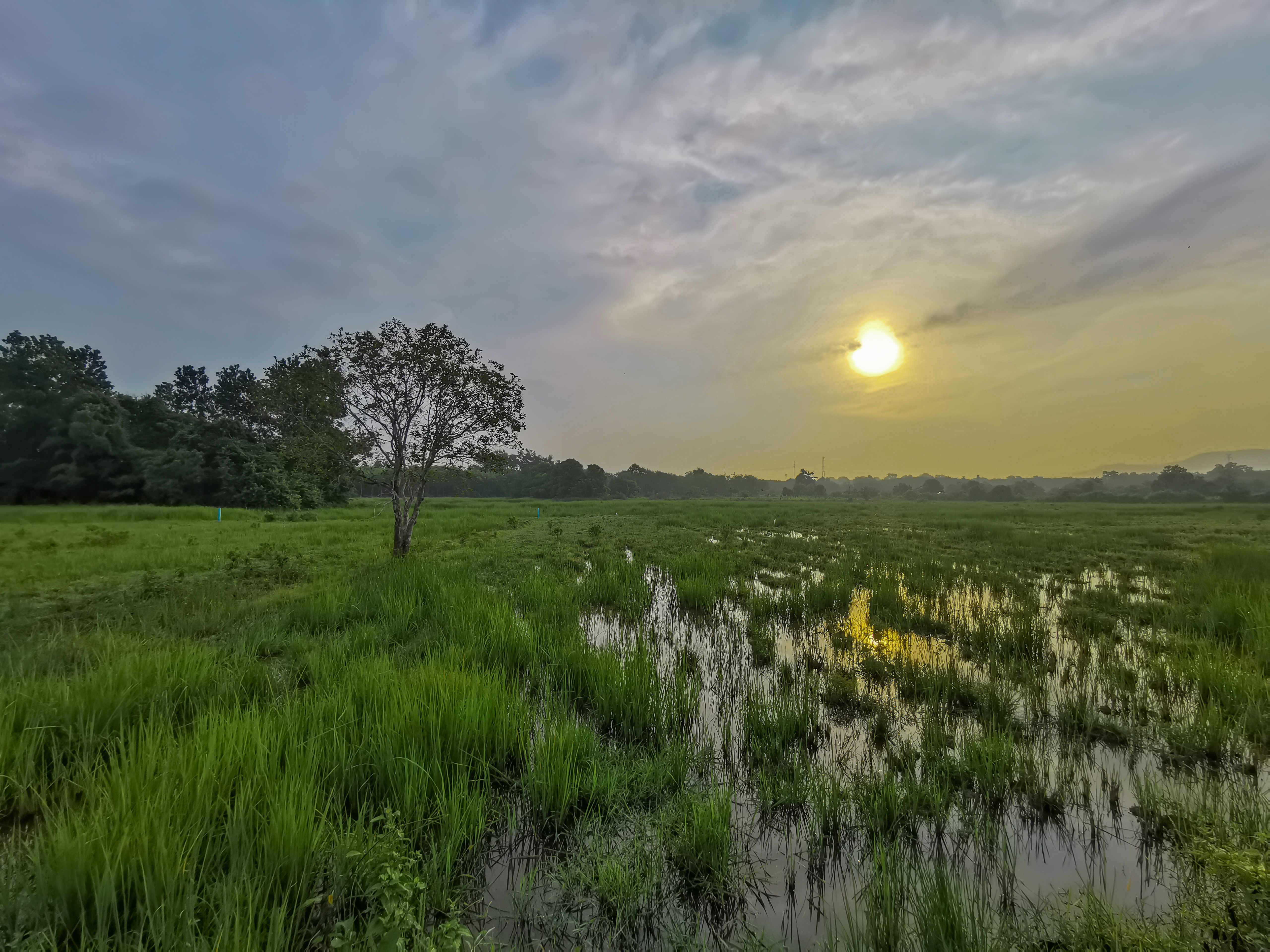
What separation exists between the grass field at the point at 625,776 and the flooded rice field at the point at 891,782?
3 cm

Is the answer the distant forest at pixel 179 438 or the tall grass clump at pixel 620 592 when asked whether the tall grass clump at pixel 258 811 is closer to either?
the tall grass clump at pixel 620 592

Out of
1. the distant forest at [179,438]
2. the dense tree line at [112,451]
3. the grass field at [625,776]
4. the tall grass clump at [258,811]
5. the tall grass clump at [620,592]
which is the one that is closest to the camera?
the tall grass clump at [258,811]

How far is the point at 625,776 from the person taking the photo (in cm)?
366

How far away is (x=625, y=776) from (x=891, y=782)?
205 cm

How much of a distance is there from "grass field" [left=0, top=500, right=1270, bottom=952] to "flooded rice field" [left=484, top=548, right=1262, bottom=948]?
0.03 m

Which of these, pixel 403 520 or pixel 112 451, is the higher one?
pixel 112 451

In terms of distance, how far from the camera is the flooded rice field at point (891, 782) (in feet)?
8.72

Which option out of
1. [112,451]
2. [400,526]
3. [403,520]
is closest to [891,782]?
[400,526]

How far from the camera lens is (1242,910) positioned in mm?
2277

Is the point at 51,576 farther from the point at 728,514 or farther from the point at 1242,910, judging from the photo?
the point at 728,514

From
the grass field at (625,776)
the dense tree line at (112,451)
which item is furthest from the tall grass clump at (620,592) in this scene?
the dense tree line at (112,451)

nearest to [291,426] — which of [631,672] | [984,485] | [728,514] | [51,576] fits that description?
[51,576]

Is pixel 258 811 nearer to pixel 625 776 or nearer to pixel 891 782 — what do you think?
pixel 625 776

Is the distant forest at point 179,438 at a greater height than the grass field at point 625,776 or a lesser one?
greater
